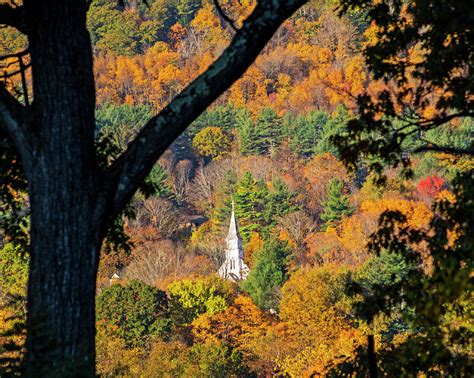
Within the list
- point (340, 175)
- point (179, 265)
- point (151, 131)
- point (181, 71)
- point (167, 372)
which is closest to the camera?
point (151, 131)

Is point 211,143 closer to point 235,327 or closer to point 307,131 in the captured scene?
point 307,131

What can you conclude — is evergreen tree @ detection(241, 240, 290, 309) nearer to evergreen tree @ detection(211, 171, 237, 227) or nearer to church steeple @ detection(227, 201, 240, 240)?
church steeple @ detection(227, 201, 240, 240)

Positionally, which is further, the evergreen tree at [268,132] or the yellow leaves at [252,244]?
the evergreen tree at [268,132]

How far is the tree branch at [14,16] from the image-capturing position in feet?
15.3

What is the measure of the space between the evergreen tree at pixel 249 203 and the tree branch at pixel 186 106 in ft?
226

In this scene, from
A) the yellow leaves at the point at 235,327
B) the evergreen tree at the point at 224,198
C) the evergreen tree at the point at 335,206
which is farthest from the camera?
the evergreen tree at the point at 224,198

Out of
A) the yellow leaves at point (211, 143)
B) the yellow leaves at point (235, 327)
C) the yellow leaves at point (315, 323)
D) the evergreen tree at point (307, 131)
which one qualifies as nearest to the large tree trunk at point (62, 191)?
the yellow leaves at point (315, 323)

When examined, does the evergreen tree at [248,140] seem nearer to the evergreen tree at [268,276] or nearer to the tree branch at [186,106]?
the evergreen tree at [268,276]

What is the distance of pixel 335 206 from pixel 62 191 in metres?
67.1

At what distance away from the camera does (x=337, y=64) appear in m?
114

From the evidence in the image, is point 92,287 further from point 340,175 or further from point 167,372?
point 340,175

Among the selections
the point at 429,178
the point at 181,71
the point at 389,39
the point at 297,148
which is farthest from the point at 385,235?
the point at 181,71

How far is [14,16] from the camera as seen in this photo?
4684 mm

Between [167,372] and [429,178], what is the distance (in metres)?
39.5
